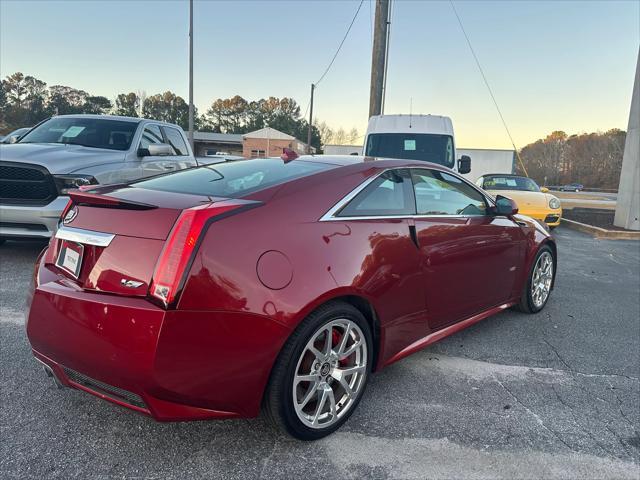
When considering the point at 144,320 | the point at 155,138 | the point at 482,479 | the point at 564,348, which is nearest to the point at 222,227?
the point at 144,320

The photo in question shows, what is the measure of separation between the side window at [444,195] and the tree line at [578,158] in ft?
295

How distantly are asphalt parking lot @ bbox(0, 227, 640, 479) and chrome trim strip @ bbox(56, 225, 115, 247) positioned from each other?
0.98m

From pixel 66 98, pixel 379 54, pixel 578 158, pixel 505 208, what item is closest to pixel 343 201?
pixel 505 208

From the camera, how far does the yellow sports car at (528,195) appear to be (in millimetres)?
10227

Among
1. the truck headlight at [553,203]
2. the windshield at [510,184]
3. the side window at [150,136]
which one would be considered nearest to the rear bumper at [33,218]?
the side window at [150,136]

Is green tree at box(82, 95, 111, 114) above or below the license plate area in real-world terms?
above

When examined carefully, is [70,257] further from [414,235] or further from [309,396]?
[414,235]

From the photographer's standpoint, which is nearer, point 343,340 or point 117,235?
point 117,235

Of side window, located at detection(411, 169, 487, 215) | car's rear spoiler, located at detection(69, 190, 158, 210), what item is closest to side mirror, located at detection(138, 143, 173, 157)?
car's rear spoiler, located at detection(69, 190, 158, 210)

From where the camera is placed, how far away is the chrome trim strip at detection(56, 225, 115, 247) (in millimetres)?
2088

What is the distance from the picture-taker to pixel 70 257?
2230 mm

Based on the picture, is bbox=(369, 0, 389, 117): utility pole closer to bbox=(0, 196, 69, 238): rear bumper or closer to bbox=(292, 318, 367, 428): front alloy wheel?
bbox=(0, 196, 69, 238): rear bumper

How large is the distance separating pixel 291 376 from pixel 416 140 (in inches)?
299

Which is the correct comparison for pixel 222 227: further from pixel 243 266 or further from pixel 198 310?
pixel 198 310
